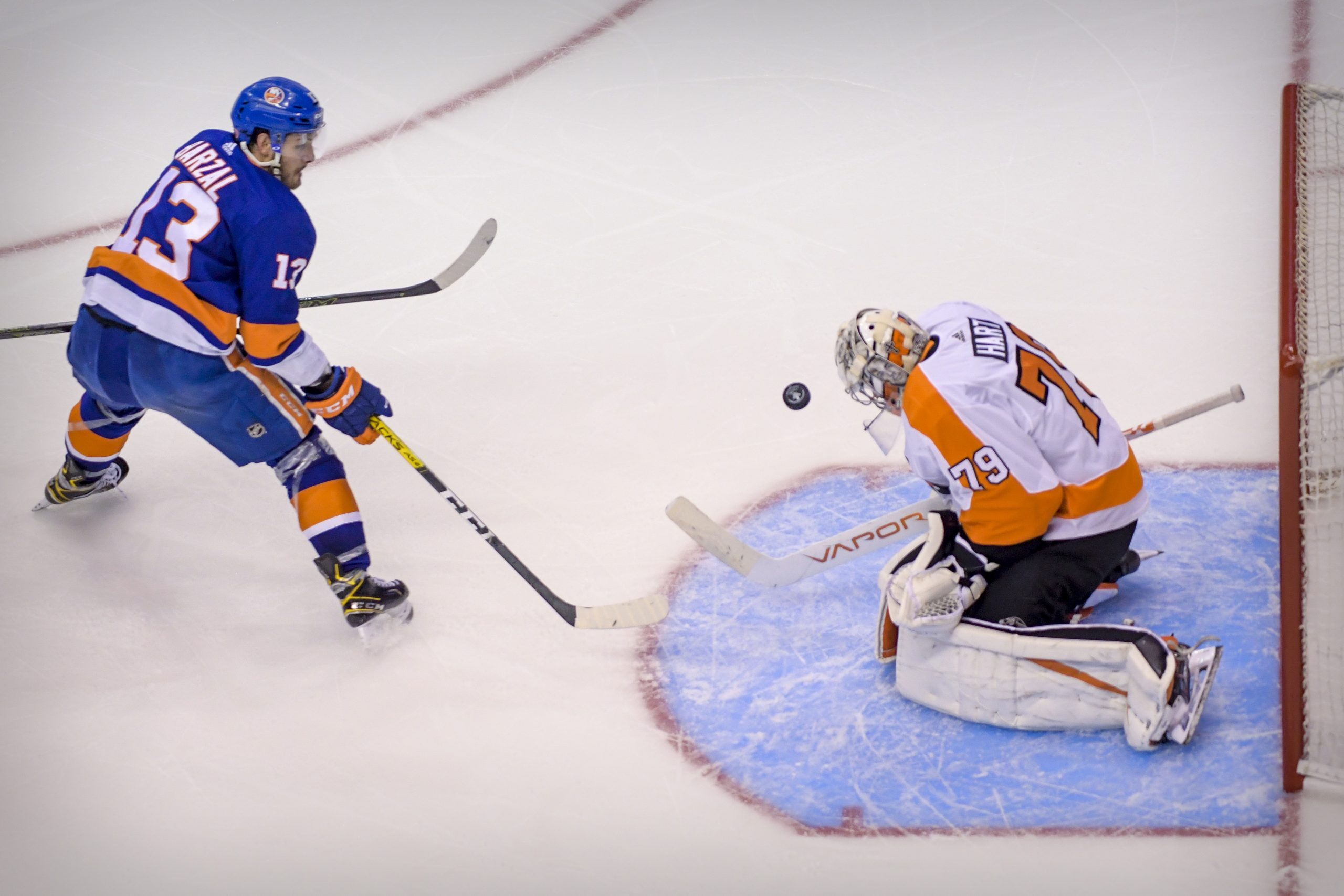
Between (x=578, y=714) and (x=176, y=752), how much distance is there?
850 millimetres

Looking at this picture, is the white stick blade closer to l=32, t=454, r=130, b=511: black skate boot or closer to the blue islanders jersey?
the blue islanders jersey

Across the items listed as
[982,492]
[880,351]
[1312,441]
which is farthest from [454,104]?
[1312,441]

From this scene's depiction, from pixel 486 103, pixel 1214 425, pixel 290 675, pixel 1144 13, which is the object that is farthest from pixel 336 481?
pixel 1144 13

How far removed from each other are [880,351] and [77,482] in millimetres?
2269

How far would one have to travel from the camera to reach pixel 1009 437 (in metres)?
2.32

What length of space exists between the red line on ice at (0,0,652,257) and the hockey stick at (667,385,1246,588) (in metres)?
2.84

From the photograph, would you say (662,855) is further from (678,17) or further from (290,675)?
(678,17)

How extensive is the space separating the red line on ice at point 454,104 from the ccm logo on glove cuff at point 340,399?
240cm

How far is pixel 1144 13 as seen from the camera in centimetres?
503

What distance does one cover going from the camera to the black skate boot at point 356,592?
286 centimetres

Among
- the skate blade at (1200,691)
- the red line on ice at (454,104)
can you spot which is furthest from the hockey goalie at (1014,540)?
the red line on ice at (454,104)

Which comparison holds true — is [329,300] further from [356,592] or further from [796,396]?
[796,396]

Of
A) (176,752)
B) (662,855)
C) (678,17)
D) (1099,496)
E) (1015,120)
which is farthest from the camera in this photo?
(678,17)

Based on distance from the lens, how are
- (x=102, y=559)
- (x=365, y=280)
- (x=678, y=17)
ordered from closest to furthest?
(x=102, y=559) → (x=365, y=280) → (x=678, y=17)
